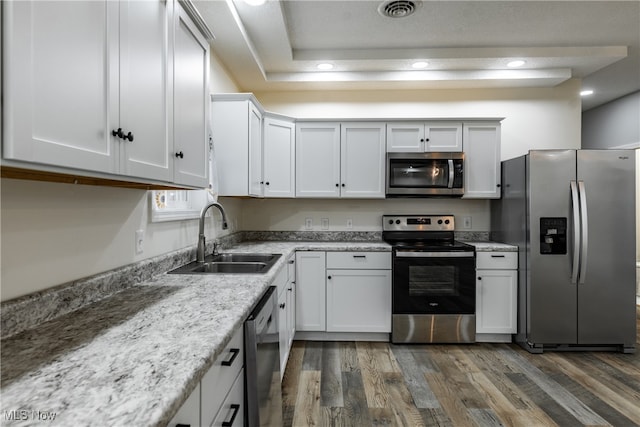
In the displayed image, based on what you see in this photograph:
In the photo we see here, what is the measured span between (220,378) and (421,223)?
2.82m

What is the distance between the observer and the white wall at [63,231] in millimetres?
947

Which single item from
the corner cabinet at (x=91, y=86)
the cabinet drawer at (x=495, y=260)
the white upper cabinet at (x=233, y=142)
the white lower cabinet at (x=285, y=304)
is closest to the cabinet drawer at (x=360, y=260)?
the white lower cabinet at (x=285, y=304)

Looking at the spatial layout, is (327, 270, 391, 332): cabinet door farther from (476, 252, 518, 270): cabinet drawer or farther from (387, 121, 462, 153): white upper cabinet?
(387, 121, 462, 153): white upper cabinet

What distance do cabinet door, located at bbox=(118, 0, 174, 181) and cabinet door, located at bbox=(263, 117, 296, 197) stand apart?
5.90 feet

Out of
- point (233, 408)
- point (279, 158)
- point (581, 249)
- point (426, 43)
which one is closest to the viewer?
point (233, 408)

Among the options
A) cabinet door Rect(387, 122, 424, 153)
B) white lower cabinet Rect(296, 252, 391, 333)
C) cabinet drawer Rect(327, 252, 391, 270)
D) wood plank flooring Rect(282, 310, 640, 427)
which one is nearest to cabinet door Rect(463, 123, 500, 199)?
cabinet door Rect(387, 122, 424, 153)

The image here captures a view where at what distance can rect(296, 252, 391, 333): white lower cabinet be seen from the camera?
297 centimetres

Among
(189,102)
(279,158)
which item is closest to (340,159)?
(279,158)

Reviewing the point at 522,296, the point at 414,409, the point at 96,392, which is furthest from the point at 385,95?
the point at 96,392

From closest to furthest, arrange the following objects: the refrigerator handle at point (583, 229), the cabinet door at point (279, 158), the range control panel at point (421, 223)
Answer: the refrigerator handle at point (583, 229) < the cabinet door at point (279, 158) < the range control panel at point (421, 223)

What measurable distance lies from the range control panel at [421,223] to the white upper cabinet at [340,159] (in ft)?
1.25

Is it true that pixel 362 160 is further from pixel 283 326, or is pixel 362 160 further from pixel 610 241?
pixel 610 241

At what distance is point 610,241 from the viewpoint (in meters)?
2.73

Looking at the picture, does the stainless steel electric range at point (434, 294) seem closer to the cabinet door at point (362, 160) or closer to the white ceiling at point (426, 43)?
the cabinet door at point (362, 160)
